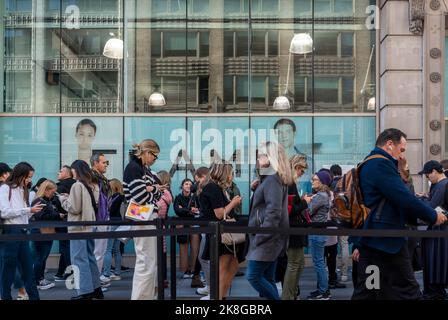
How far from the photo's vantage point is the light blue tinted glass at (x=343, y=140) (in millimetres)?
14125

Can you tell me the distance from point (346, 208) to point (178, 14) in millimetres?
9037

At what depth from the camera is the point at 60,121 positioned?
47.1 ft

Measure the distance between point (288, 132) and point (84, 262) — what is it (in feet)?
22.4

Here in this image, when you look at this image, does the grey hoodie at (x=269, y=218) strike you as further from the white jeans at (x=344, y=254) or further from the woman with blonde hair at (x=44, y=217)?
the white jeans at (x=344, y=254)

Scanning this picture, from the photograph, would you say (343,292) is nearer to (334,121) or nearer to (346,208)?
(346,208)

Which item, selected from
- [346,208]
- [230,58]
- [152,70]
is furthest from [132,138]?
[346,208]

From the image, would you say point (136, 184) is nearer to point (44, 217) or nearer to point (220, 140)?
point (44, 217)

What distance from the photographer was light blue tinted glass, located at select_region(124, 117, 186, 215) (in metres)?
14.2

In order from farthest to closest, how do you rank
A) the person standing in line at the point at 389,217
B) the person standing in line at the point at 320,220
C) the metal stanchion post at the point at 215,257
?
the person standing in line at the point at 320,220, the metal stanchion post at the point at 215,257, the person standing in line at the point at 389,217

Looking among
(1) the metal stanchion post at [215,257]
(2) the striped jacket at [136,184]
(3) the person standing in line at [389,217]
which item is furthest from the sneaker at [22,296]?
(3) the person standing in line at [389,217]

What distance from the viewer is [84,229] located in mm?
8984

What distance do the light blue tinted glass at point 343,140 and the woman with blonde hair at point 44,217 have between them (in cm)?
581

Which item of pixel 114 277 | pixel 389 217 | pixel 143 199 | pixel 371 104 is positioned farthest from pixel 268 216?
pixel 371 104

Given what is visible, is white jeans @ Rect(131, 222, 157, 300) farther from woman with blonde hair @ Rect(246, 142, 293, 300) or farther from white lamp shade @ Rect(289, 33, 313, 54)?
white lamp shade @ Rect(289, 33, 313, 54)
